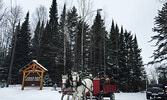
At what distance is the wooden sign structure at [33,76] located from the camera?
1728 centimetres

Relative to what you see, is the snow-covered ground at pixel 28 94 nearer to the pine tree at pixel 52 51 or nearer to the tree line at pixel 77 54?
the pine tree at pixel 52 51

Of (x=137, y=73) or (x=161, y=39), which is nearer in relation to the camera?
(x=161, y=39)

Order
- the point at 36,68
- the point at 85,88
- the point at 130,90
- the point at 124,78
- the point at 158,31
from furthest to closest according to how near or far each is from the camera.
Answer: the point at 130,90 < the point at 124,78 < the point at 158,31 < the point at 36,68 < the point at 85,88

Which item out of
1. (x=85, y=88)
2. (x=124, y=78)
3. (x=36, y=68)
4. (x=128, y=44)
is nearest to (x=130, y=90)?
(x=124, y=78)

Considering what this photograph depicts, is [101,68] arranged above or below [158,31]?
below

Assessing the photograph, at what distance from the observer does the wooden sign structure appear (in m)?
17.3

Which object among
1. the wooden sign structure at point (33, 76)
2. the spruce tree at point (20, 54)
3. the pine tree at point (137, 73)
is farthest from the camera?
the pine tree at point (137, 73)

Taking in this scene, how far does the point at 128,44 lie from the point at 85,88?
1228 inches

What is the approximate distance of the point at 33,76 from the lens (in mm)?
17594

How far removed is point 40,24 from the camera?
106 ft

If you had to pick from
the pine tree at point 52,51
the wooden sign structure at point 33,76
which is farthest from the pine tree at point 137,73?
the wooden sign structure at point 33,76

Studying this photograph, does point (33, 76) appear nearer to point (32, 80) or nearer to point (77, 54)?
point (32, 80)

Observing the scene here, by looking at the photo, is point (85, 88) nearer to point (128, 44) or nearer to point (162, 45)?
point (162, 45)

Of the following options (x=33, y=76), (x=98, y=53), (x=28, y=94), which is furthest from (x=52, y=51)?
(x=28, y=94)
